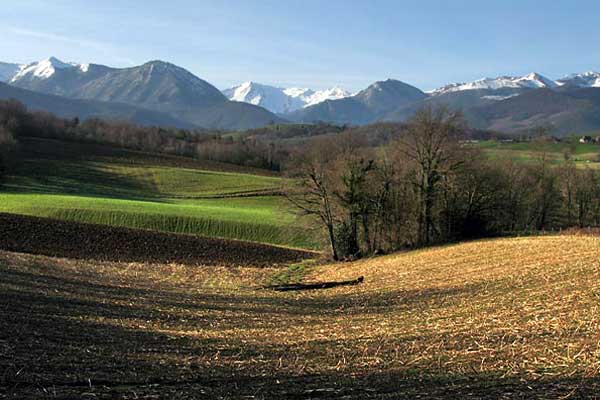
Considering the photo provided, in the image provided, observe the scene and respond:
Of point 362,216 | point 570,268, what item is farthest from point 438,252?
point 570,268

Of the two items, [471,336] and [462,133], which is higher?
[462,133]

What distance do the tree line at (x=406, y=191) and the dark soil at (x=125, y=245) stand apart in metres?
5.80

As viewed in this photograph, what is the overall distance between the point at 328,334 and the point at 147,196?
7191cm

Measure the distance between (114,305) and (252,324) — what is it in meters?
5.72

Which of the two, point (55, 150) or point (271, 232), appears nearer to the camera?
point (271, 232)

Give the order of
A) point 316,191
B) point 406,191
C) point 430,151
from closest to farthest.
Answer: point 430,151, point 316,191, point 406,191

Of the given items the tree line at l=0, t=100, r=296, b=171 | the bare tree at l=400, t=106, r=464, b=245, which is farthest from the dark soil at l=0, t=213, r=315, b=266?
the tree line at l=0, t=100, r=296, b=171

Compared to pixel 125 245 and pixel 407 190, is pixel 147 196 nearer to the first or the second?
pixel 125 245

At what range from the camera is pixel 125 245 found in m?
47.8

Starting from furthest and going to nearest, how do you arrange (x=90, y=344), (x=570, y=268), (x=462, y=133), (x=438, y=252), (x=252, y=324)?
(x=462, y=133)
(x=438, y=252)
(x=570, y=268)
(x=252, y=324)
(x=90, y=344)

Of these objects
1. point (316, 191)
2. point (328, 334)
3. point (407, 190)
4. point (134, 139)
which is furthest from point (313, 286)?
point (134, 139)

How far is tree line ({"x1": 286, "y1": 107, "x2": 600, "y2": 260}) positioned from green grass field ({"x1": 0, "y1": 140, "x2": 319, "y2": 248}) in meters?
4.57

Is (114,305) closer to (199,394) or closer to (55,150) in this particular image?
(199,394)

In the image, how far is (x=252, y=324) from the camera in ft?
59.5
